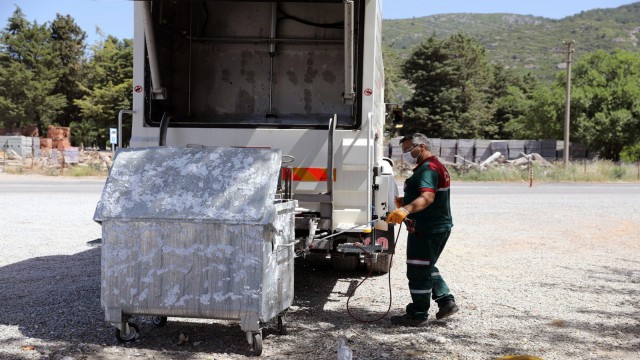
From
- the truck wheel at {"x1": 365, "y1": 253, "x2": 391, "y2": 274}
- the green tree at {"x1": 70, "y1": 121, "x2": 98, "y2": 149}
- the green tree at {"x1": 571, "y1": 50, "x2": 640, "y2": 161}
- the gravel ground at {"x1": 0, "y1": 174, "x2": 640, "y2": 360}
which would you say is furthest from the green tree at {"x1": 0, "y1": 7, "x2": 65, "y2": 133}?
the truck wheel at {"x1": 365, "y1": 253, "x2": 391, "y2": 274}

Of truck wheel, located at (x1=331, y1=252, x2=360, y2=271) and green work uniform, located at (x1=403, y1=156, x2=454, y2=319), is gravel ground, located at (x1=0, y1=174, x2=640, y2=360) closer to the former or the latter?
truck wheel, located at (x1=331, y1=252, x2=360, y2=271)

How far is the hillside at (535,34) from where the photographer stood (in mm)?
114750

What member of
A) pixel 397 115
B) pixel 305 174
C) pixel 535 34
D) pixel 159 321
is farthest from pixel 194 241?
pixel 535 34

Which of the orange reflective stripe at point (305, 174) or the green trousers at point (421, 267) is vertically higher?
the orange reflective stripe at point (305, 174)

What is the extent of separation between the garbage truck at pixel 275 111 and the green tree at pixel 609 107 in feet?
126

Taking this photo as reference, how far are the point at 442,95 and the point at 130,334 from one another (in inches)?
1925

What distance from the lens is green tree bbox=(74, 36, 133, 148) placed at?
48.1m

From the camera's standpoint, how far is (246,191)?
186 inches

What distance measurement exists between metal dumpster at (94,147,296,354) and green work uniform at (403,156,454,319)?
4.48 ft

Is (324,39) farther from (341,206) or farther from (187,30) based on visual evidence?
(341,206)

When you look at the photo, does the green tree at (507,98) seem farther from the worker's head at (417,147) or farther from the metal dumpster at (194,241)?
the metal dumpster at (194,241)

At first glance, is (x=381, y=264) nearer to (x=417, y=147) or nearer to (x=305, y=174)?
(x=305, y=174)

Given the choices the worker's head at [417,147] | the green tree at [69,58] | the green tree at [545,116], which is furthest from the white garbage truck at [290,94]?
the green tree at [69,58]

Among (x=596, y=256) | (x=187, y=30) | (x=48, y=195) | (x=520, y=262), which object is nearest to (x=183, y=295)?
(x=187, y=30)
